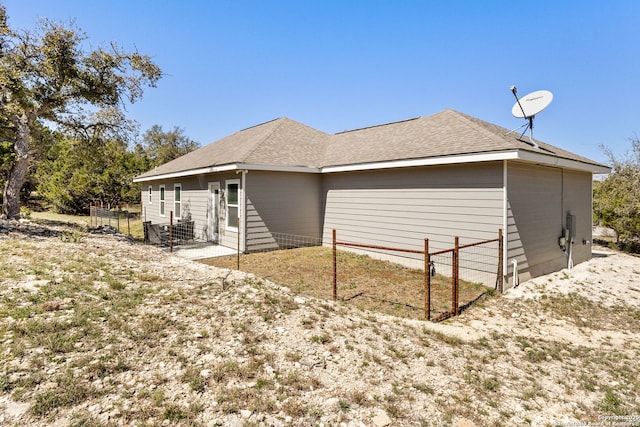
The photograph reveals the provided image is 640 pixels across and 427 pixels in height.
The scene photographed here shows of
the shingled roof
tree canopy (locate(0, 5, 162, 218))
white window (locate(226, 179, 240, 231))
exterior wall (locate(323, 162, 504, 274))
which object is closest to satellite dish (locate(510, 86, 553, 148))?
the shingled roof

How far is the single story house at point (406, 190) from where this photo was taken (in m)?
7.12

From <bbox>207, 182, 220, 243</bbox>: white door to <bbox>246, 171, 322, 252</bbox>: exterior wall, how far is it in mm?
1933

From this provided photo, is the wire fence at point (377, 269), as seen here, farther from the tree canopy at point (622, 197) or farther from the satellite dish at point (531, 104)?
the tree canopy at point (622, 197)

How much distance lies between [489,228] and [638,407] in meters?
4.31

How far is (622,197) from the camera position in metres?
14.5

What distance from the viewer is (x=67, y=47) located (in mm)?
8453

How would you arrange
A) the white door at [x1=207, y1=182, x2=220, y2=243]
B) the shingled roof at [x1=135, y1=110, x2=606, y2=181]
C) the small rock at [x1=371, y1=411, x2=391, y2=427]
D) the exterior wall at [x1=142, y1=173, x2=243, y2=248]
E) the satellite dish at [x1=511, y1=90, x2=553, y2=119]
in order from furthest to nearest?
1. the white door at [x1=207, y1=182, x2=220, y2=243]
2. the exterior wall at [x1=142, y1=173, x2=243, y2=248]
3. the satellite dish at [x1=511, y1=90, x2=553, y2=119]
4. the shingled roof at [x1=135, y1=110, x2=606, y2=181]
5. the small rock at [x1=371, y1=411, x2=391, y2=427]

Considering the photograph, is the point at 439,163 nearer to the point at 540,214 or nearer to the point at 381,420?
the point at 540,214

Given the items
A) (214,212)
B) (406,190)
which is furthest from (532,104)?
(214,212)

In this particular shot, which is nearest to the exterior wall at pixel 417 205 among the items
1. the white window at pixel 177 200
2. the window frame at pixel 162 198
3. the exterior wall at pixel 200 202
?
the exterior wall at pixel 200 202

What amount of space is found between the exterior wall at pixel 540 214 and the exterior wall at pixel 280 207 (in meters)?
6.18

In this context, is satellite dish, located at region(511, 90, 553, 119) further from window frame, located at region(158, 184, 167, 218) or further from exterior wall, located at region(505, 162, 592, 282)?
window frame, located at region(158, 184, 167, 218)

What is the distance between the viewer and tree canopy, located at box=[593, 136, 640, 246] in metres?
13.9

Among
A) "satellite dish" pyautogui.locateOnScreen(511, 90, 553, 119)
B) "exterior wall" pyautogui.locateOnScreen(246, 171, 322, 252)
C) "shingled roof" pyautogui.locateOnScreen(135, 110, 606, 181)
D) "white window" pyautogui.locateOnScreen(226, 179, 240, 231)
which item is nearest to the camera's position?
"shingled roof" pyautogui.locateOnScreen(135, 110, 606, 181)
